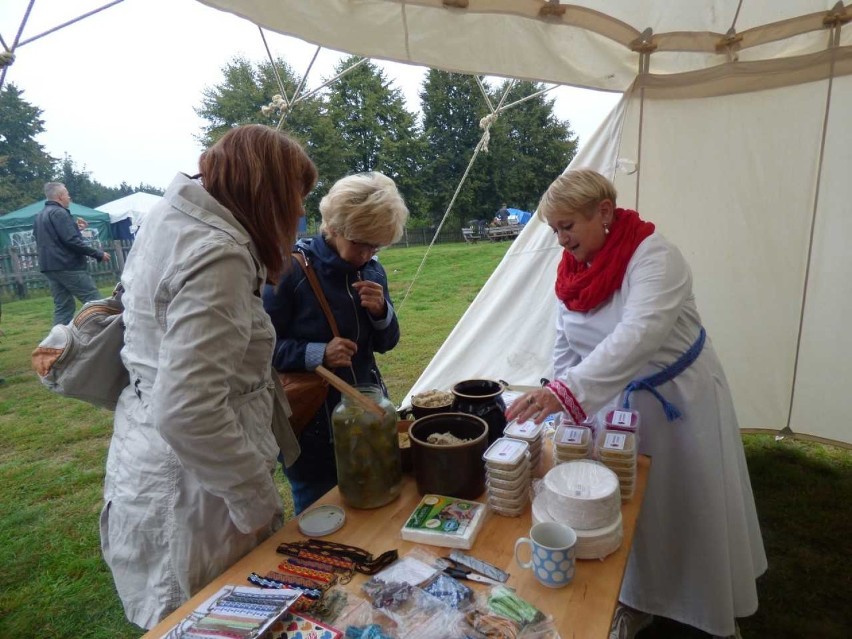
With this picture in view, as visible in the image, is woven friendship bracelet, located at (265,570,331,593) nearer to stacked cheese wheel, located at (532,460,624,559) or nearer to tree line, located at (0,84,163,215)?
stacked cheese wheel, located at (532,460,624,559)

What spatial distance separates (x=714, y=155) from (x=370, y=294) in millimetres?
2555

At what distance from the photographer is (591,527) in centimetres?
110

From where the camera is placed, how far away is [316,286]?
1.77 m

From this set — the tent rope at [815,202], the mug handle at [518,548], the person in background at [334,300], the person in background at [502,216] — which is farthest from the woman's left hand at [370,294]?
the person in background at [502,216]

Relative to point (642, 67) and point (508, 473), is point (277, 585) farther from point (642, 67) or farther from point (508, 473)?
point (642, 67)

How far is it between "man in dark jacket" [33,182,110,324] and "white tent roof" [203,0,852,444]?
4602mm

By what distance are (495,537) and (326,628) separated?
0.45 metres

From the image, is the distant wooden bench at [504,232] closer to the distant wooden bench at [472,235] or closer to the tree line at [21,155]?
the distant wooden bench at [472,235]

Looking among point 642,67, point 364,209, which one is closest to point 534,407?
point 364,209

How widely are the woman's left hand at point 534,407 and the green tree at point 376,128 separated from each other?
19784 mm

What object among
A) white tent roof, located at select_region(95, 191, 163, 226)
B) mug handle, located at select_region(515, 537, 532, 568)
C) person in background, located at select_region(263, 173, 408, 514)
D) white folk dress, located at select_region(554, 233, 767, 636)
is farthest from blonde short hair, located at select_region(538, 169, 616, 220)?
white tent roof, located at select_region(95, 191, 163, 226)

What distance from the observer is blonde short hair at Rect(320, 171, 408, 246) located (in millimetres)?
1688

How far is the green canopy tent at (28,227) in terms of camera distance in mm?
12836

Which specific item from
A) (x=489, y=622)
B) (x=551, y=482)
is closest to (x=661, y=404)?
(x=551, y=482)
